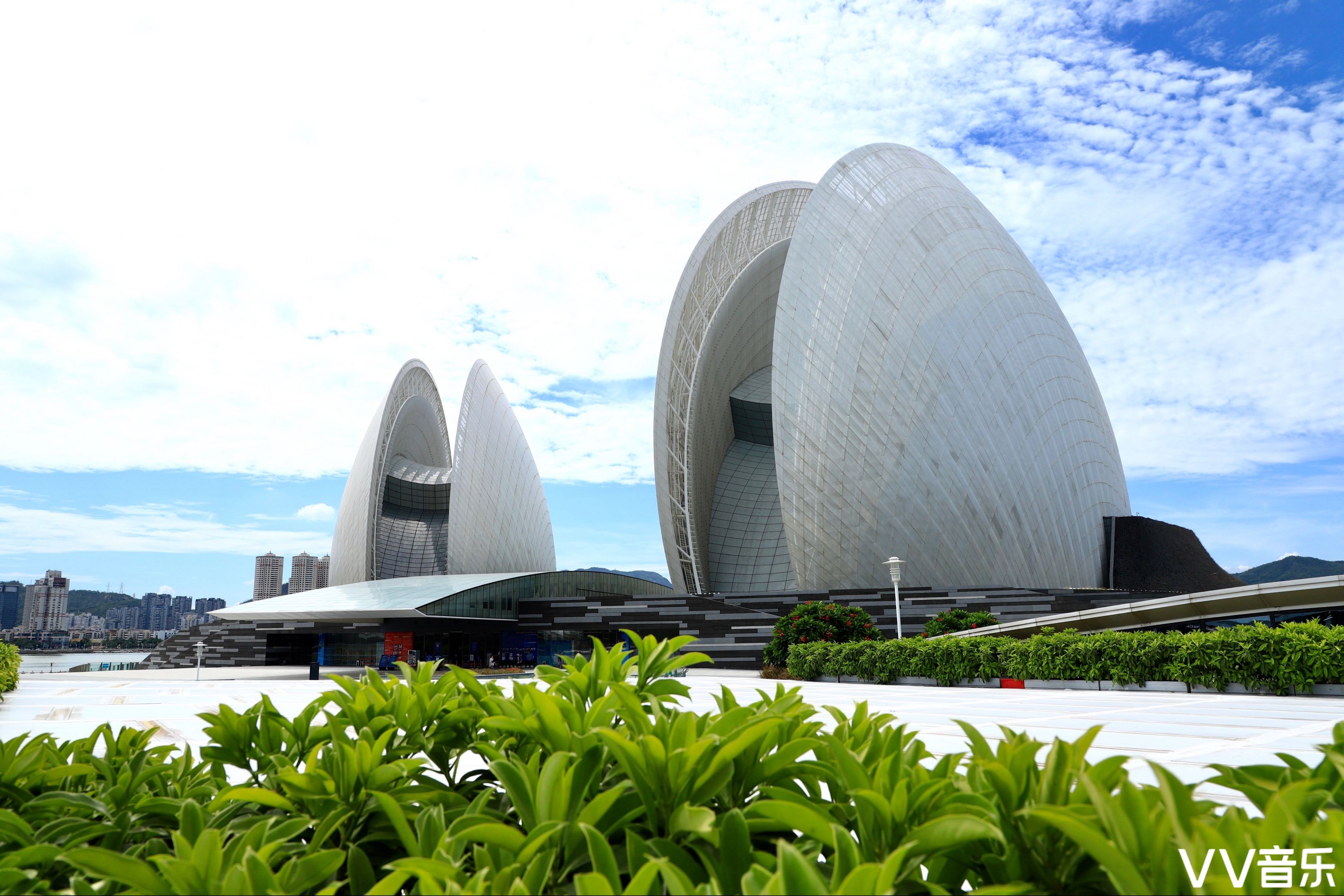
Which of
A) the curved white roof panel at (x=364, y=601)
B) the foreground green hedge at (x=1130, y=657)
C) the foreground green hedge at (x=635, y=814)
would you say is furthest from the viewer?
the curved white roof panel at (x=364, y=601)

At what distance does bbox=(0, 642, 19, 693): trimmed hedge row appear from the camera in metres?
17.3

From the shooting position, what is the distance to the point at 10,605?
144750 millimetres

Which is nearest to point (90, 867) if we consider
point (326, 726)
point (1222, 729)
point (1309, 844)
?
point (326, 726)

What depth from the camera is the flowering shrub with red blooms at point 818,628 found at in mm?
22516

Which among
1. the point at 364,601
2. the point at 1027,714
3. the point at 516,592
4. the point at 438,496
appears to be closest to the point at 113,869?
the point at 1027,714

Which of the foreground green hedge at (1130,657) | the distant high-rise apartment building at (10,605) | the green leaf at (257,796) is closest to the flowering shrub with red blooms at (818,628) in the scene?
the foreground green hedge at (1130,657)

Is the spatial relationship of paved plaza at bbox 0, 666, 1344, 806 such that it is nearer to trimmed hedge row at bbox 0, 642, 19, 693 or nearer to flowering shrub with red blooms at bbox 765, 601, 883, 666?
trimmed hedge row at bbox 0, 642, 19, 693

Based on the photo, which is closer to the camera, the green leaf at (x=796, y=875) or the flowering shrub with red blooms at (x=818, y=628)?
the green leaf at (x=796, y=875)

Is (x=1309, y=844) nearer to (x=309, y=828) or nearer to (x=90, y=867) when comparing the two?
(x=90, y=867)

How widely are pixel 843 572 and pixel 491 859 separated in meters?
31.7

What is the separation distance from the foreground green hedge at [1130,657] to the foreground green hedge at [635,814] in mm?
11238

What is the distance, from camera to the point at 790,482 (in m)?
32.8

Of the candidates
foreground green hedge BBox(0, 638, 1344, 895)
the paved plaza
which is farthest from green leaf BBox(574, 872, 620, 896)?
the paved plaza

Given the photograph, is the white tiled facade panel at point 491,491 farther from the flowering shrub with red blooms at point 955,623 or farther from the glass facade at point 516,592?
the flowering shrub with red blooms at point 955,623
